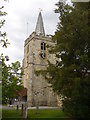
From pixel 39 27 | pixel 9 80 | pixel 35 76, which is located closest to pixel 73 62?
pixel 9 80

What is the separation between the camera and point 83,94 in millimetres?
11312

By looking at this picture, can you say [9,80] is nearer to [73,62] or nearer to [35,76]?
[73,62]

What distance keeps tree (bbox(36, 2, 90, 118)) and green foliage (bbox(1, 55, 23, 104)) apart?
3.05 meters

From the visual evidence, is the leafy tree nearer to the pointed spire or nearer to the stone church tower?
the stone church tower

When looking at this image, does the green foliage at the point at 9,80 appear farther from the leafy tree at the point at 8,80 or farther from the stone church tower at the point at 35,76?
the stone church tower at the point at 35,76

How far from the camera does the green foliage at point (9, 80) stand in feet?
45.5

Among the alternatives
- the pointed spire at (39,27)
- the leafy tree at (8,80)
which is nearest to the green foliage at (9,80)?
the leafy tree at (8,80)

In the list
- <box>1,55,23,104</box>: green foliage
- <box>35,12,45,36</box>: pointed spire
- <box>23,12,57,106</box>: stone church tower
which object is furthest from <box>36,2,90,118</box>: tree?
<box>35,12,45,36</box>: pointed spire

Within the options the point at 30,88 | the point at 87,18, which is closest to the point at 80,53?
the point at 87,18

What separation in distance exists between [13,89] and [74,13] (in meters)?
7.67

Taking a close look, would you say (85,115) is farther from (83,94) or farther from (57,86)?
(57,86)

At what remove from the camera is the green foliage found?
546 inches

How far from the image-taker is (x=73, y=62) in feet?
41.8

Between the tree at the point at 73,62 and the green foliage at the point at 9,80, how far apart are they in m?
3.05
